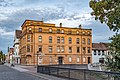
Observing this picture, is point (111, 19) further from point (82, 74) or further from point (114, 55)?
point (82, 74)

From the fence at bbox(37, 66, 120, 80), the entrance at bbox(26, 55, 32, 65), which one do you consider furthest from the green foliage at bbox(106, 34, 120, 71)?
the entrance at bbox(26, 55, 32, 65)

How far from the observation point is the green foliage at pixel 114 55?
853cm

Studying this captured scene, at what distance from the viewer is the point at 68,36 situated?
82.1 meters

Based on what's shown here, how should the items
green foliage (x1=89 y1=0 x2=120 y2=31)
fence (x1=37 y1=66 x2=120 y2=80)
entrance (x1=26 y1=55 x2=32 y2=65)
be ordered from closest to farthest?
green foliage (x1=89 y1=0 x2=120 y2=31) < fence (x1=37 y1=66 x2=120 y2=80) < entrance (x1=26 y1=55 x2=32 y2=65)

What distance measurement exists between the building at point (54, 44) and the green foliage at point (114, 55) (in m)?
61.0

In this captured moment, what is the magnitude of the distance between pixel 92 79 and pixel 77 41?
6839cm

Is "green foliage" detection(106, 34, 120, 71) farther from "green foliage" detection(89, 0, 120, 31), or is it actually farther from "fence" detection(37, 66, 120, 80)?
"fence" detection(37, 66, 120, 80)

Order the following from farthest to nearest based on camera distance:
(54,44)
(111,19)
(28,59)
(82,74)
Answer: (54,44) < (28,59) < (82,74) < (111,19)

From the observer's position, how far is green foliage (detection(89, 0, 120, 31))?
8.39 meters

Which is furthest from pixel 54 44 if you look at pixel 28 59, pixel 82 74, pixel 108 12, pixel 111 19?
pixel 111 19

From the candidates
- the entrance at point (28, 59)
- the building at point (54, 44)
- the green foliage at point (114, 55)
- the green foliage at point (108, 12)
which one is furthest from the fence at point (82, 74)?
the entrance at point (28, 59)

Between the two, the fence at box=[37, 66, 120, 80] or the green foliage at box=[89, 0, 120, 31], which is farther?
the fence at box=[37, 66, 120, 80]

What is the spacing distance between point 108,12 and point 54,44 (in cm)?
6940

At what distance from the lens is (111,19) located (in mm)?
8484
